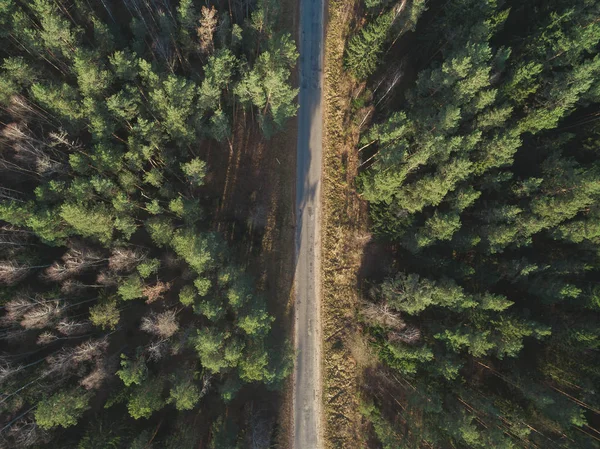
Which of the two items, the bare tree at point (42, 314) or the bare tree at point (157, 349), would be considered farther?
the bare tree at point (157, 349)

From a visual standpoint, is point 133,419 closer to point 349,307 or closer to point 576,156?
point 349,307

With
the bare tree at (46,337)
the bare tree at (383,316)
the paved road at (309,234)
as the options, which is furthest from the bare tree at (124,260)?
the bare tree at (383,316)

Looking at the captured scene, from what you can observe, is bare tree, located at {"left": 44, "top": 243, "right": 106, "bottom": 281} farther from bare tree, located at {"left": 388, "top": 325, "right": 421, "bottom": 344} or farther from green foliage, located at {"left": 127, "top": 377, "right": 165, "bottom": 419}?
bare tree, located at {"left": 388, "top": 325, "right": 421, "bottom": 344}

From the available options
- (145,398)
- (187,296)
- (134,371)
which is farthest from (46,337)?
(187,296)

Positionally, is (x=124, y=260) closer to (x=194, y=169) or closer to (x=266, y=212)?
(x=194, y=169)

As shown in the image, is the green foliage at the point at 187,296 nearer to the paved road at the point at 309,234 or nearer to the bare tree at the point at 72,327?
the bare tree at the point at 72,327

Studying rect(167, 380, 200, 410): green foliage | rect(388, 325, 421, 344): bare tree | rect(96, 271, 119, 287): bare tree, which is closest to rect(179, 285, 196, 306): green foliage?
A: rect(96, 271, 119, 287): bare tree

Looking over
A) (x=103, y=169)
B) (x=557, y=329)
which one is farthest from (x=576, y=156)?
(x=103, y=169)
